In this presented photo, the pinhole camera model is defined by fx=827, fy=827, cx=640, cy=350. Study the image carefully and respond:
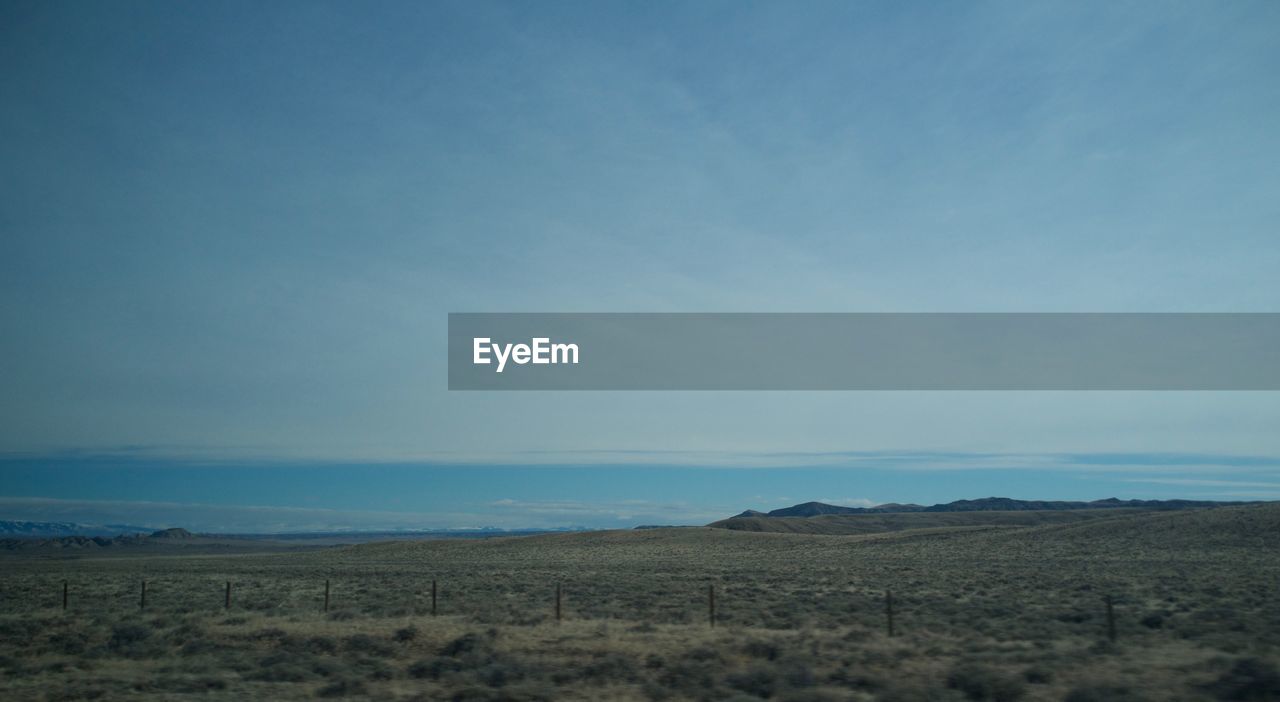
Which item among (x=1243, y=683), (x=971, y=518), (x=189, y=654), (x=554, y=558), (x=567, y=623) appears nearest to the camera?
(x=1243, y=683)

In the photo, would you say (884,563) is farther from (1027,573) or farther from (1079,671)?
(1079,671)

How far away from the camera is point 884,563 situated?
157 ft

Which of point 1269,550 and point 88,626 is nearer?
point 88,626

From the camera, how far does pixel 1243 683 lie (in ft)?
45.2

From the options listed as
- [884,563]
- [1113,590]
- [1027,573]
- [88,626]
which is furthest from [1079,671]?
[884,563]

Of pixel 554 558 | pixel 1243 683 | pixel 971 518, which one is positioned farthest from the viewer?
pixel 971 518

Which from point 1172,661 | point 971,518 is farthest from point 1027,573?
point 971,518

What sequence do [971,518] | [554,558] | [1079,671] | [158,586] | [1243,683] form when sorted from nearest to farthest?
[1243,683]
[1079,671]
[158,586]
[554,558]
[971,518]

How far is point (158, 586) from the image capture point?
40406 mm

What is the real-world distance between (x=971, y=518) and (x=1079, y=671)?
510 feet

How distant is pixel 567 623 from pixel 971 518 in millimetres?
151438

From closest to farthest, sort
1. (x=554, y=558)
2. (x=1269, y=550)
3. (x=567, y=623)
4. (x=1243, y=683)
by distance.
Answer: (x=1243, y=683) < (x=567, y=623) < (x=1269, y=550) < (x=554, y=558)

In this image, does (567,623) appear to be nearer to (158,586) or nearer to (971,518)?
(158,586)

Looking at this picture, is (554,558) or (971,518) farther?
(971,518)
